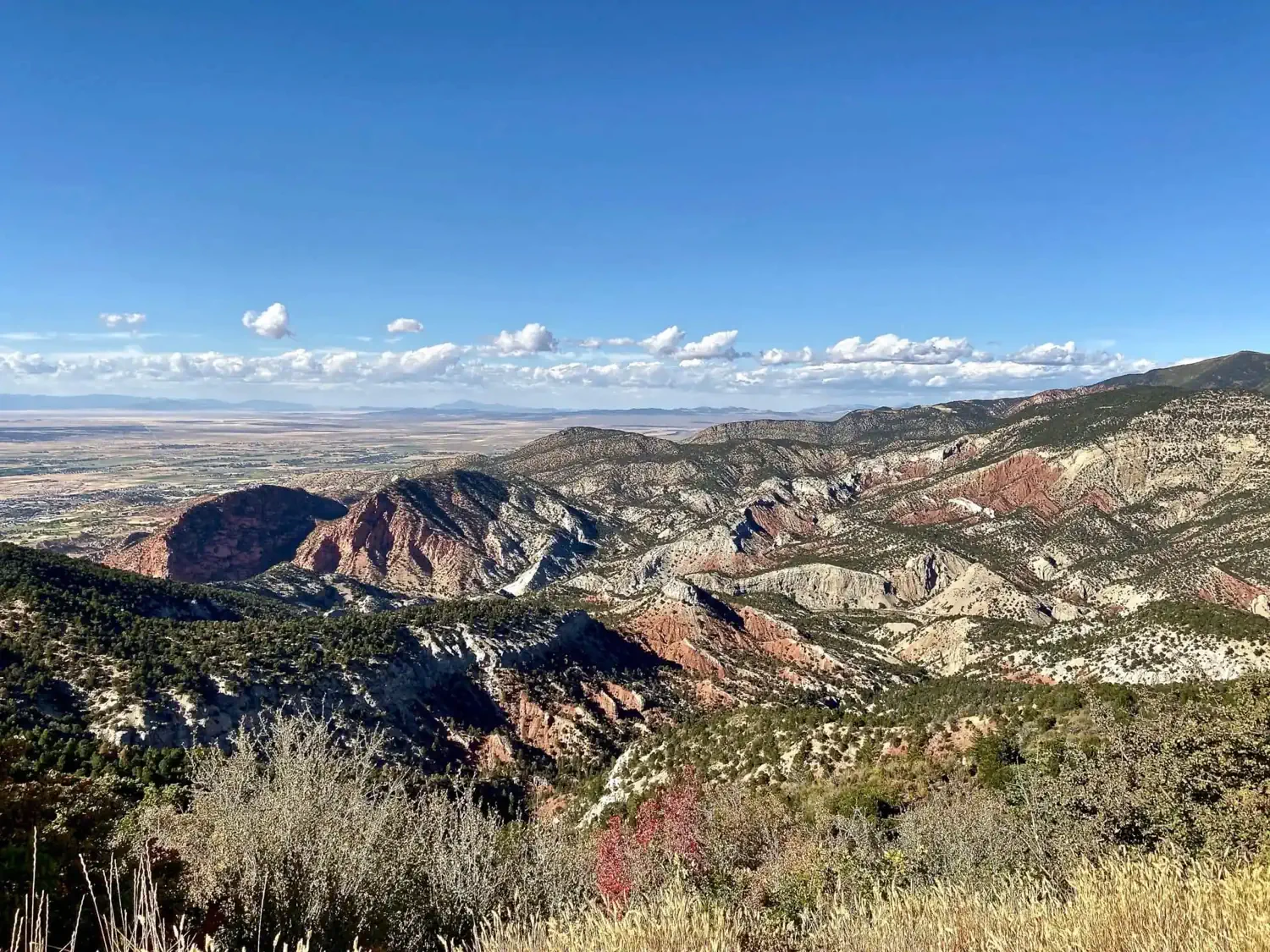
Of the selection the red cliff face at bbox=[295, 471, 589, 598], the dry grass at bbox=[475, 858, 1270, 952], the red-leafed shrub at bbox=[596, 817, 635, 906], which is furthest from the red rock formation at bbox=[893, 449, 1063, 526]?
the dry grass at bbox=[475, 858, 1270, 952]

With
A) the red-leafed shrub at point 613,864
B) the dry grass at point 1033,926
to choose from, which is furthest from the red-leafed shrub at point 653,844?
the dry grass at point 1033,926

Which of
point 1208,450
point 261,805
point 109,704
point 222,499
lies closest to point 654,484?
point 222,499

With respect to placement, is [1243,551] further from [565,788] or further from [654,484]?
[654,484]

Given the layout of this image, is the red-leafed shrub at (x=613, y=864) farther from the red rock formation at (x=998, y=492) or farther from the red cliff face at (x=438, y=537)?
the red rock formation at (x=998, y=492)

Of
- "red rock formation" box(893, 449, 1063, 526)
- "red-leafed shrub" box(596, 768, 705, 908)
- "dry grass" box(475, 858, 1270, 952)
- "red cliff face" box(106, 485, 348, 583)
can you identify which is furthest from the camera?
"red rock formation" box(893, 449, 1063, 526)

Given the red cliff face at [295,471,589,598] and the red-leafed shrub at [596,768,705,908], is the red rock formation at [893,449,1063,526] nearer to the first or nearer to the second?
the red cliff face at [295,471,589,598]

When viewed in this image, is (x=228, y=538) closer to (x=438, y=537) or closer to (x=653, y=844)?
(x=438, y=537)
